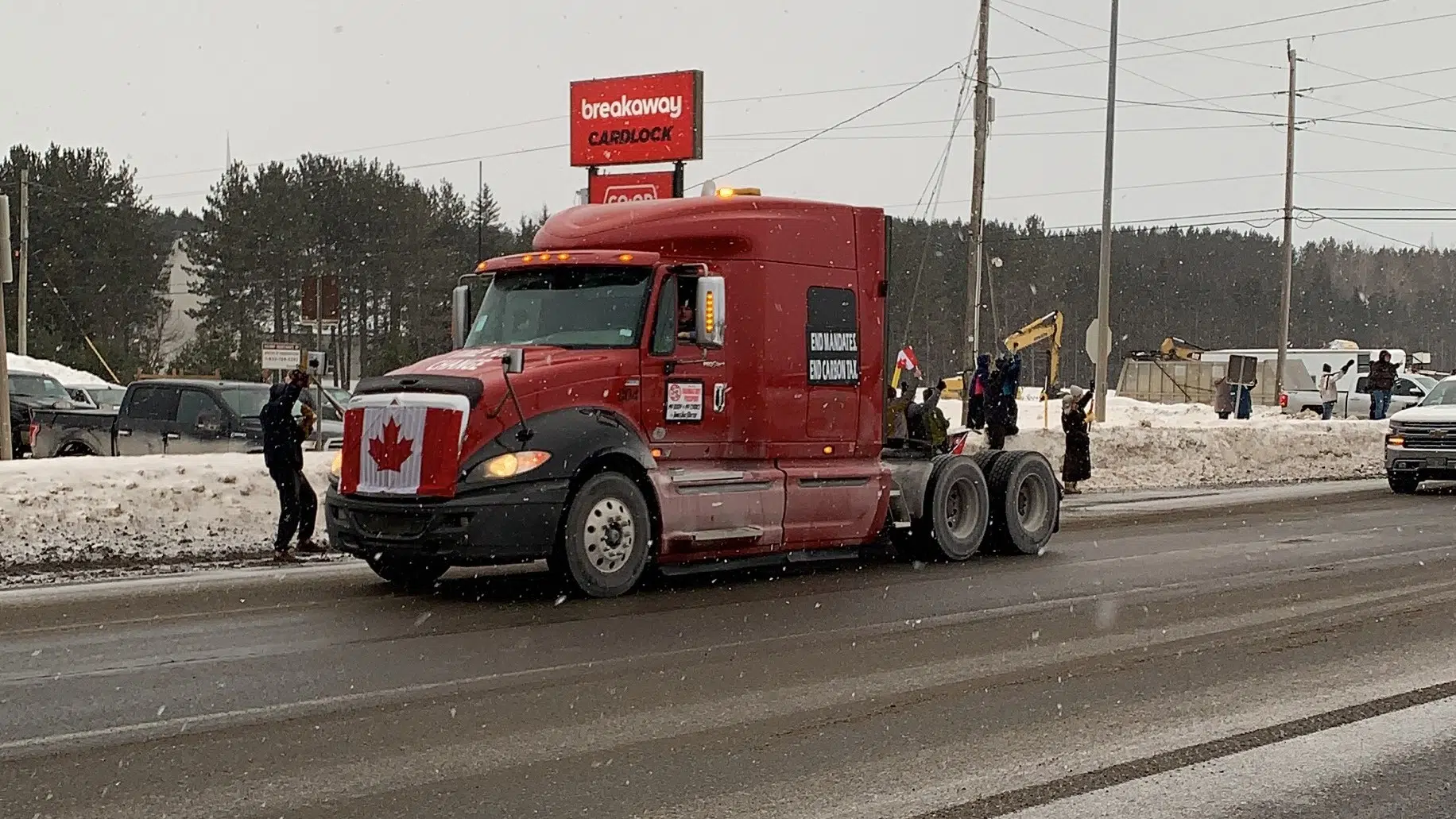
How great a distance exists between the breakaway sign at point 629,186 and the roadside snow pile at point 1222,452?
31.0ft

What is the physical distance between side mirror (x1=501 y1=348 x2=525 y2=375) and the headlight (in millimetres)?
571

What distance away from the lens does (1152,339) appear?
130m

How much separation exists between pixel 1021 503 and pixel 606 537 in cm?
521

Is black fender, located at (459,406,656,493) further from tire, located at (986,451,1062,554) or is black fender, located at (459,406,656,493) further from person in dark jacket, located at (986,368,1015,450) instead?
person in dark jacket, located at (986,368,1015,450)

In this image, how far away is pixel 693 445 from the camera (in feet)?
39.4

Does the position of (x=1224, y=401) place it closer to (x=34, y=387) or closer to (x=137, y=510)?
(x=34, y=387)

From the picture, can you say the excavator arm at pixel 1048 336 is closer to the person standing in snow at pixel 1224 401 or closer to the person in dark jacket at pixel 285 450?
the person standing in snow at pixel 1224 401

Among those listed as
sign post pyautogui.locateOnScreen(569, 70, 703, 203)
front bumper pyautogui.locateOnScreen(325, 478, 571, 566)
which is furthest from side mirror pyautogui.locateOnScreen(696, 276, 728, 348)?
sign post pyautogui.locateOnScreen(569, 70, 703, 203)

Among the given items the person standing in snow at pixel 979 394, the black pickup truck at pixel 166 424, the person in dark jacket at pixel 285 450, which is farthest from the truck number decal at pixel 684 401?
the person standing in snow at pixel 979 394

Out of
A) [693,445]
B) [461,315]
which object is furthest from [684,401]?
[461,315]

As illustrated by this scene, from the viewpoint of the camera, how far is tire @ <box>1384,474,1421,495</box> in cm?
2297

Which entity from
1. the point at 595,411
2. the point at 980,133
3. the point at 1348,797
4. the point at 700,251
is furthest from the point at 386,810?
the point at 980,133

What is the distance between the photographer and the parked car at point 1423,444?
21.9 meters

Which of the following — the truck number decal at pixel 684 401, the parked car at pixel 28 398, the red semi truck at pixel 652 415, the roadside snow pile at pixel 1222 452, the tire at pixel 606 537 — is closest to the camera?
the red semi truck at pixel 652 415
